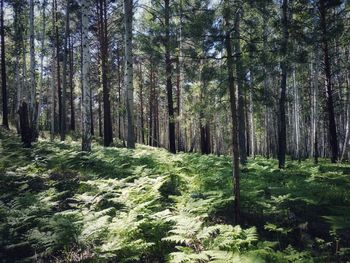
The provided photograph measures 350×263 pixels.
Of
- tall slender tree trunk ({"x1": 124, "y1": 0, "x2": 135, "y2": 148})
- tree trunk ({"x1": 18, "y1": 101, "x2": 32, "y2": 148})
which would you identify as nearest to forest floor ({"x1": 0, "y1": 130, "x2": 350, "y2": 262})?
tree trunk ({"x1": 18, "y1": 101, "x2": 32, "y2": 148})

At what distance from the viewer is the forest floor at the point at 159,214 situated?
5.05m

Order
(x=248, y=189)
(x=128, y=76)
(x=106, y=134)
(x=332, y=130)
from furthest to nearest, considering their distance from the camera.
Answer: (x=106, y=134) → (x=332, y=130) → (x=128, y=76) → (x=248, y=189)

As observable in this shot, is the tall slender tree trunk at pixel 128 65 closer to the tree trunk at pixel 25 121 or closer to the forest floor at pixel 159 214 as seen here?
the forest floor at pixel 159 214

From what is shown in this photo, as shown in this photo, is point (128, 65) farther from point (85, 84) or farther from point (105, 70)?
point (105, 70)

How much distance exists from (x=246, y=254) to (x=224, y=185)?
190 inches

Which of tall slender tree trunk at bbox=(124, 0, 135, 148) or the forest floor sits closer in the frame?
the forest floor

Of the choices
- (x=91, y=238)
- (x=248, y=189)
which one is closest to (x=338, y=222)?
(x=248, y=189)

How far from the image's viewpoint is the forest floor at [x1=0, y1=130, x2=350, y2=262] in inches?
199

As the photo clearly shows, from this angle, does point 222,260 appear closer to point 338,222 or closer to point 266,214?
point 338,222

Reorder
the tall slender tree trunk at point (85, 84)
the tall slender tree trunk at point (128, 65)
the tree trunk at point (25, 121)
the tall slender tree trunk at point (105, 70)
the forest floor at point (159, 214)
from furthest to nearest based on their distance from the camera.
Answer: the tall slender tree trunk at point (105, 70) < the tall slender tree trunk at point (128, 65) < the tree trunk at point (25, 121) < the tall slender tree trunk at point (85, 84) < the forest floor at point (159, 214)

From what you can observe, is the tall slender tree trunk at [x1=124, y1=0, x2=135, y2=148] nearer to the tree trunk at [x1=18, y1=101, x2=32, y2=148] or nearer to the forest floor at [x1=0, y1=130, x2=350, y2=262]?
the forest floor at [x1=0, y1=130, x2=350, y2=262]

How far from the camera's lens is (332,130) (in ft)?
55.3

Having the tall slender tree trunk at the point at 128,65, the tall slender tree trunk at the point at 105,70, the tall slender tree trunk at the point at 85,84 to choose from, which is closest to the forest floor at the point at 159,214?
the tall slender tree trunk at the point at 85,84

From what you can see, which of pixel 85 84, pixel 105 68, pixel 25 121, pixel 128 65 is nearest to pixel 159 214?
pixel 85 84
